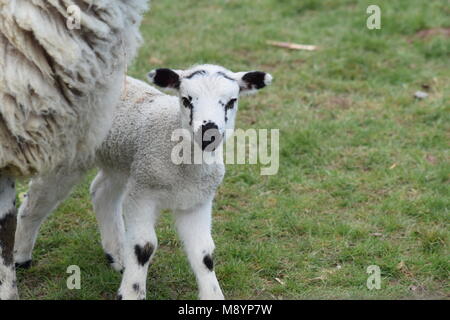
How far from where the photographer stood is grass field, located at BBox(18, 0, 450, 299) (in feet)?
15.8

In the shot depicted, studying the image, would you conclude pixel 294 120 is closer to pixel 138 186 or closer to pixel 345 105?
pixel 345 105

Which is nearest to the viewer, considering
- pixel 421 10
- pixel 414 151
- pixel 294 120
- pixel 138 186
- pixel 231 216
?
pixel 138 186

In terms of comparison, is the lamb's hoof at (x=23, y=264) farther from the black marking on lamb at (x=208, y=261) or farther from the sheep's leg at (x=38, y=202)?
the black marking on lamb at (x=208, y=261)

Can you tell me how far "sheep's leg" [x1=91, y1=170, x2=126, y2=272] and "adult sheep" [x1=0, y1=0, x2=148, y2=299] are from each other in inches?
38.4

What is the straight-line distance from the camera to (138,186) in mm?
4250

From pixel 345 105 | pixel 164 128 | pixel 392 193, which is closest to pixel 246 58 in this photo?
pixel 345 105

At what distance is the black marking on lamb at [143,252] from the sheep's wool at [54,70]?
27.1 inches

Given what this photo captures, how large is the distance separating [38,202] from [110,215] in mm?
482

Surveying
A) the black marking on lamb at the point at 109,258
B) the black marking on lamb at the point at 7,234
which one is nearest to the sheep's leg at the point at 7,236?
the black marking on lamb at the point at 7,234

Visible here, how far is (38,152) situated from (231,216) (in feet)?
7.07

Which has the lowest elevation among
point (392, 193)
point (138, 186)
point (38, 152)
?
point (392, 193)

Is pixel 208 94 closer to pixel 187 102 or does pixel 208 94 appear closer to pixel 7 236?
pixel 187 102

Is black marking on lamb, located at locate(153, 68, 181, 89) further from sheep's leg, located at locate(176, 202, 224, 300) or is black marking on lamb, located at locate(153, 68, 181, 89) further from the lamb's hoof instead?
the lamb's hoof
